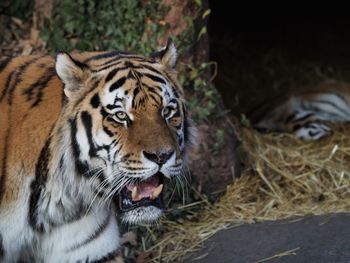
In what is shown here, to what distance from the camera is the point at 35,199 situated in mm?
3268

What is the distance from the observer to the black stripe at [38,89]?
3.30 metres

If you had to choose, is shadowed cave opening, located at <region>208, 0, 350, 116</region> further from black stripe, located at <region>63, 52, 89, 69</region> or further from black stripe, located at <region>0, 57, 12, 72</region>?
black stripe, located at <region>63, 52, 89, 69</region>

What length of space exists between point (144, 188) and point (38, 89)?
572 mm

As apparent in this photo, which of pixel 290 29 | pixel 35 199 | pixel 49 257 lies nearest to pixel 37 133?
pixel 35 199

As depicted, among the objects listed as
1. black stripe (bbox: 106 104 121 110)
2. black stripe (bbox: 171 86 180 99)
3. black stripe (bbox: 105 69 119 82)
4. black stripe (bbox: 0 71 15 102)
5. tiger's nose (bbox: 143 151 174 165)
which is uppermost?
black stripe (bbox: 0 71 15 102)

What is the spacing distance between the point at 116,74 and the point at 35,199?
0.56 meters

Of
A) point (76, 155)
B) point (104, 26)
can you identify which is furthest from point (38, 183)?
point (104, 26)

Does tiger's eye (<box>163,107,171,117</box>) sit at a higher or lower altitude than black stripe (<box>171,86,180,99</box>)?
lower

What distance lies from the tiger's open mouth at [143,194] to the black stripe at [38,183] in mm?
295

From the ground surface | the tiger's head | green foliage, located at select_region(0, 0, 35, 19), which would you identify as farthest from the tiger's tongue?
green foliage, located at select_region(0, 0, 35, 19)

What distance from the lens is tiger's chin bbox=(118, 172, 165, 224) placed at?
10.5 ft

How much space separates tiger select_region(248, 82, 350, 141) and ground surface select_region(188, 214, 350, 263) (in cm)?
164

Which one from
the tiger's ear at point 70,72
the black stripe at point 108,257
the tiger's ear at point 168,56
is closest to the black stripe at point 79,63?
the tiger's ear at point 70,72

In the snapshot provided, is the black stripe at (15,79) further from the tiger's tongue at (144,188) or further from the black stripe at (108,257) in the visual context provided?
the black stripe at (108,257)
